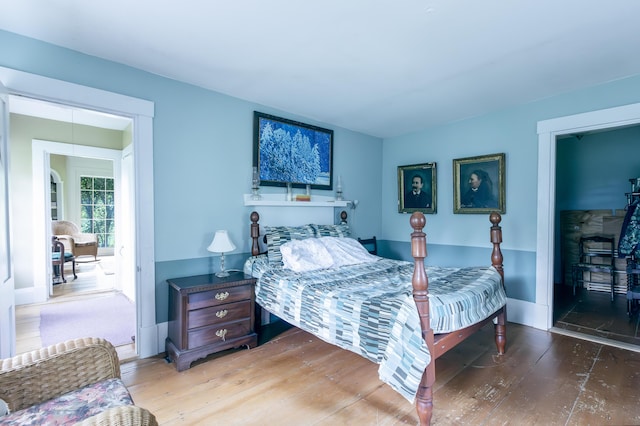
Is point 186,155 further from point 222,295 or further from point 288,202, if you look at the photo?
point 222,295

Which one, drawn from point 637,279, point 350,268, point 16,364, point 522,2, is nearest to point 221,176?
point 350,268

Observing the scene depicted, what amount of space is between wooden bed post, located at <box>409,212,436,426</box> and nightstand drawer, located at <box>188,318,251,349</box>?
5.37ft

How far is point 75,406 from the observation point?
1.27 m

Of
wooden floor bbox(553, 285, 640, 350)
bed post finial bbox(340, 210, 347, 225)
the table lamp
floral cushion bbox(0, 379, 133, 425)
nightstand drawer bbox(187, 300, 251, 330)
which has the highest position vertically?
bed post finial bbox(340, 210, 347, 225)

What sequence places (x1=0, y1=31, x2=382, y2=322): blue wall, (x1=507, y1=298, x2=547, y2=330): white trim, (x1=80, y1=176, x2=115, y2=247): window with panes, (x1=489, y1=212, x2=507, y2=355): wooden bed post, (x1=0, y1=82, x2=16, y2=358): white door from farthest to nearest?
(x1=80, y1=176, x2=115, y2=247): window with panes, (x1=507, y1=298, x2=547, y2=330): white trim, (x1=489, y1=212, x2=507, y2=355): wooden bed post, (x1=0, y1=31, x2=382, y2=322): blue wall, (x1=0, y1=82, x2=16, y2=358): white door

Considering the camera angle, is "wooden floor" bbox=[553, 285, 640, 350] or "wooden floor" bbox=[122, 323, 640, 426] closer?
"wooden floor" bbox=[122, 323, 640, 426]

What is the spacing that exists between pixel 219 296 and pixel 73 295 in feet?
11.4

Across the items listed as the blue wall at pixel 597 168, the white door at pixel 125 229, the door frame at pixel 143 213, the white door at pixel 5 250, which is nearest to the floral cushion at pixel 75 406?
the white door at pixel 5 250

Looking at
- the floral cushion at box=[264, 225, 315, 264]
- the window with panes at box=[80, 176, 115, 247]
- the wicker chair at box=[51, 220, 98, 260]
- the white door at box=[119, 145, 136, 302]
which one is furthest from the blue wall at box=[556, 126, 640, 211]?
the window with panes at box=[80, 176, 115, 247]

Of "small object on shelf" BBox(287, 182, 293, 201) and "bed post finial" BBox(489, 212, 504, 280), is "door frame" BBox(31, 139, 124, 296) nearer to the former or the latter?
"small object on shelf" BBox(287, 182, 293, 201)

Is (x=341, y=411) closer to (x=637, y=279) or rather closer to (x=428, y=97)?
(x=428, y=97)

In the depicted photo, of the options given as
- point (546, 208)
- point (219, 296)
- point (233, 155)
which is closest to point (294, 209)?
point (233, 155)

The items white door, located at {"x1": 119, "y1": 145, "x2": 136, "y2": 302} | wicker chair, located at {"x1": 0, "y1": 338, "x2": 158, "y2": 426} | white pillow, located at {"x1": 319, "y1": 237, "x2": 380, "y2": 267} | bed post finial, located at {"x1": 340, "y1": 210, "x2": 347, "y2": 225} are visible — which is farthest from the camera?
white door, located at {"x1": 119, "y1": 145, "x2": 136, "y2": 302}

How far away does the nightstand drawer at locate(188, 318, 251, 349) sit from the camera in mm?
2594
